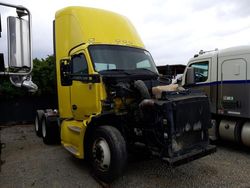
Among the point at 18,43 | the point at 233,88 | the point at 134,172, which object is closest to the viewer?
the point at 18,43

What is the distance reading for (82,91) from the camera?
19.2 ft

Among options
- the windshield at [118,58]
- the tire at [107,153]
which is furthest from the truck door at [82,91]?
the tire at [107,153]

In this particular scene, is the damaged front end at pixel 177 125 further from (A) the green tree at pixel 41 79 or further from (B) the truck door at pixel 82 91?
(A) the green tree at pixel 41 79

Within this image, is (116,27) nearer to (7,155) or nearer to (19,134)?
(7,155)

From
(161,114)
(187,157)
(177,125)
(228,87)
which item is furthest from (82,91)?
(228,87)

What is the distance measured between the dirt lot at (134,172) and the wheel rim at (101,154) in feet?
1.16

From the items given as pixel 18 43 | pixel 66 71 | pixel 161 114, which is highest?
pixel 18 43

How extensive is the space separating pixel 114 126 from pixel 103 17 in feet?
9.07

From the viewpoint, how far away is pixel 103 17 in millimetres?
6527

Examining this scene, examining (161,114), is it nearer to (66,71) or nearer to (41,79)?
(66,71)

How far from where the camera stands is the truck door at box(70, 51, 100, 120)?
5.43 meters

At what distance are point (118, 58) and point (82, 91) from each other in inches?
40.7

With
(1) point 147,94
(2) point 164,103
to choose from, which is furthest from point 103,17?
(2) point 164,103

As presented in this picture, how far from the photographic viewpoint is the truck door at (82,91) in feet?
17.8
